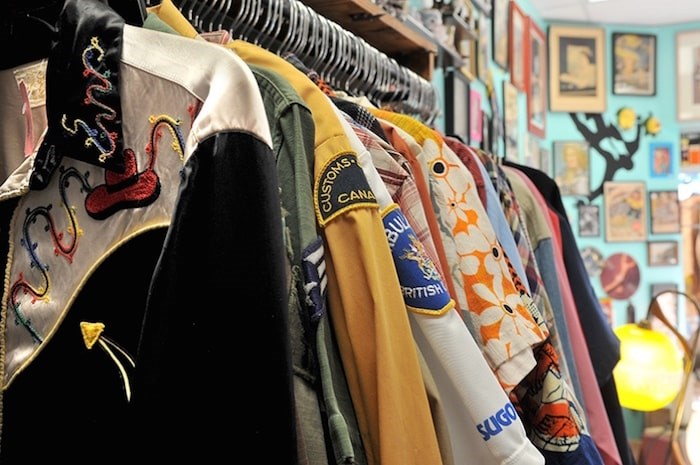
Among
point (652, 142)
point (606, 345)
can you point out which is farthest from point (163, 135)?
point (652, 142)

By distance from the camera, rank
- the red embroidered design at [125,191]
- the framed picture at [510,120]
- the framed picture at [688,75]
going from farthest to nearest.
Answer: the framed picture at [688,75] → the framed picture at [510,120] → the red embroidered design at [125,191]

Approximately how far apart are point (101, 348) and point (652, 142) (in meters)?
3.40

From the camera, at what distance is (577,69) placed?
11.0 ft

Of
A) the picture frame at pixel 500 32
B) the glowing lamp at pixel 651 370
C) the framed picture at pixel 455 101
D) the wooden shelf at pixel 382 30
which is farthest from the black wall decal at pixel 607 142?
the wooden shelf at pixel 382 30

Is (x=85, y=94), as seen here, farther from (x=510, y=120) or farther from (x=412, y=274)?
(x=510, y=120)

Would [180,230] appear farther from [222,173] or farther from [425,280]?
[425,280]

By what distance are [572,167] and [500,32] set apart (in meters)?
0.92

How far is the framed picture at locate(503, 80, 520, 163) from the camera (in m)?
2.69

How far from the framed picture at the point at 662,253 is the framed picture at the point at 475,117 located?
155 cm

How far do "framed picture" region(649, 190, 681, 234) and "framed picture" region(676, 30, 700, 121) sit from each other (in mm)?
377

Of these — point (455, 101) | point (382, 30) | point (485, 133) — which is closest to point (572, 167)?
point (485, 133)

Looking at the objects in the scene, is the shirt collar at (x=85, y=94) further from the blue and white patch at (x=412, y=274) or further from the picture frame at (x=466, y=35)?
the picture frame at (x=466, y=35)

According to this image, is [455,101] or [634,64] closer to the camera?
[455,101]

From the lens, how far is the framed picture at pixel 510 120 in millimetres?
2691
